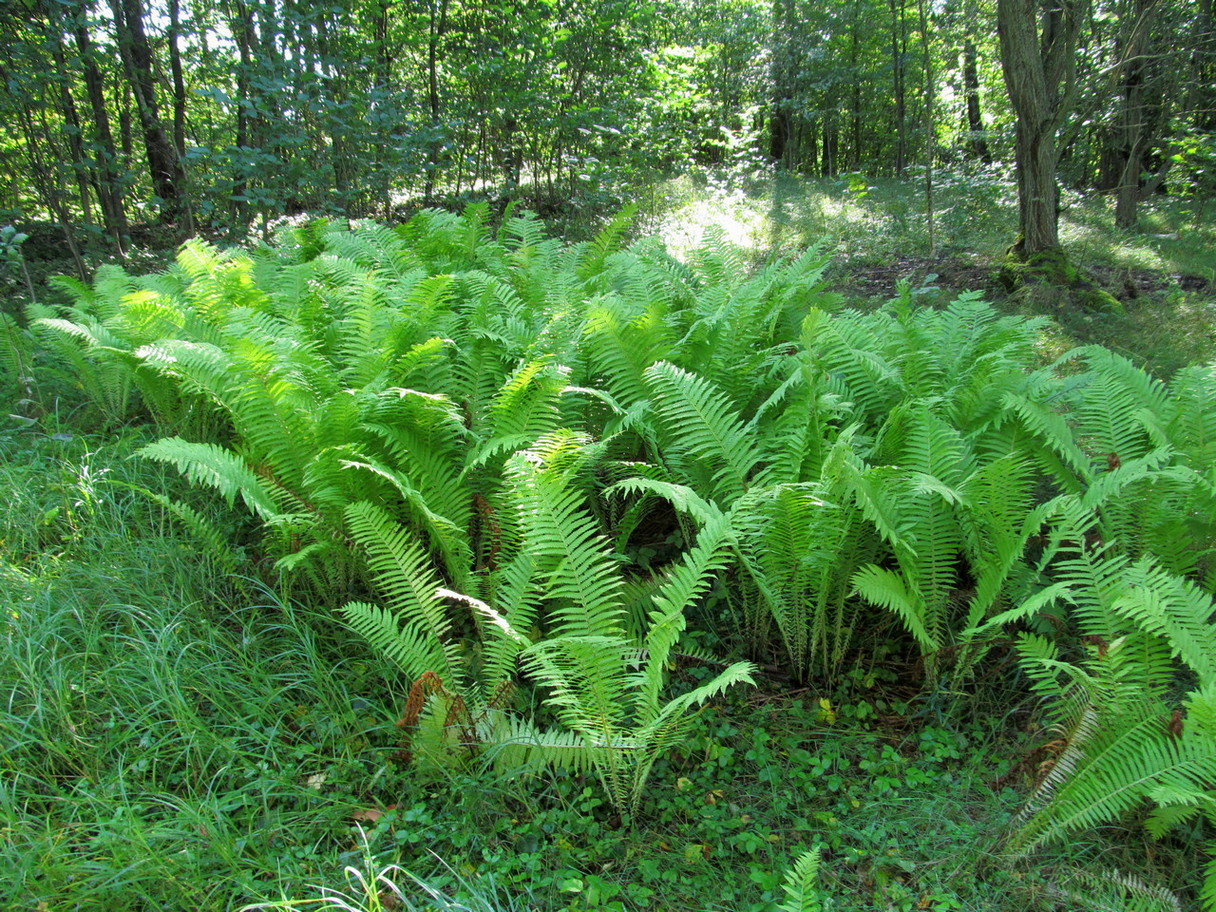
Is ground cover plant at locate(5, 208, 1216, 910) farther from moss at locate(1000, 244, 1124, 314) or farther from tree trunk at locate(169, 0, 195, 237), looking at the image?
tree trunk at locate(169, 0, 195, 237)

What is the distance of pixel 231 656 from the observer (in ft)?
7.90

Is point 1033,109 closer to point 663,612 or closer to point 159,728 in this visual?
point 663,612

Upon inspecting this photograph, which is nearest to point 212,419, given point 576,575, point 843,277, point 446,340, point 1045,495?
point 446,340

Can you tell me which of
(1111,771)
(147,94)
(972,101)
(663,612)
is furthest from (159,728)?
(972,101)

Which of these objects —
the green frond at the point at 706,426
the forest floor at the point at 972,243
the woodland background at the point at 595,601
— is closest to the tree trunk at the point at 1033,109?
the forest floor at the point at 972,243

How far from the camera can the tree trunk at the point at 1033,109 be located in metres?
5.56

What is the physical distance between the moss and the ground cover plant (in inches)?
101

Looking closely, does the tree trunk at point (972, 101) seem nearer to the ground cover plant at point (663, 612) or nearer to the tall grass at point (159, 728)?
the ground cover plant at point (663, 612)

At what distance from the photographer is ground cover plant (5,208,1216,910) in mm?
1841

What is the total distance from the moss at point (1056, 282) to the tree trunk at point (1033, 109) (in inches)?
3.7

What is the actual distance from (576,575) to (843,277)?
516cm

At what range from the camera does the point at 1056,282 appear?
5.64 meters

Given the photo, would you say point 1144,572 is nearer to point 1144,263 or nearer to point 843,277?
point 843,277

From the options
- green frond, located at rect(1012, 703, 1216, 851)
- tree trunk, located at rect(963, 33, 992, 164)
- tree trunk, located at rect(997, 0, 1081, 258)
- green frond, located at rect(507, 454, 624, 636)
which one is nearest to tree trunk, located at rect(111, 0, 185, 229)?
green frond, located at rect(507, 454, 624, 636)
